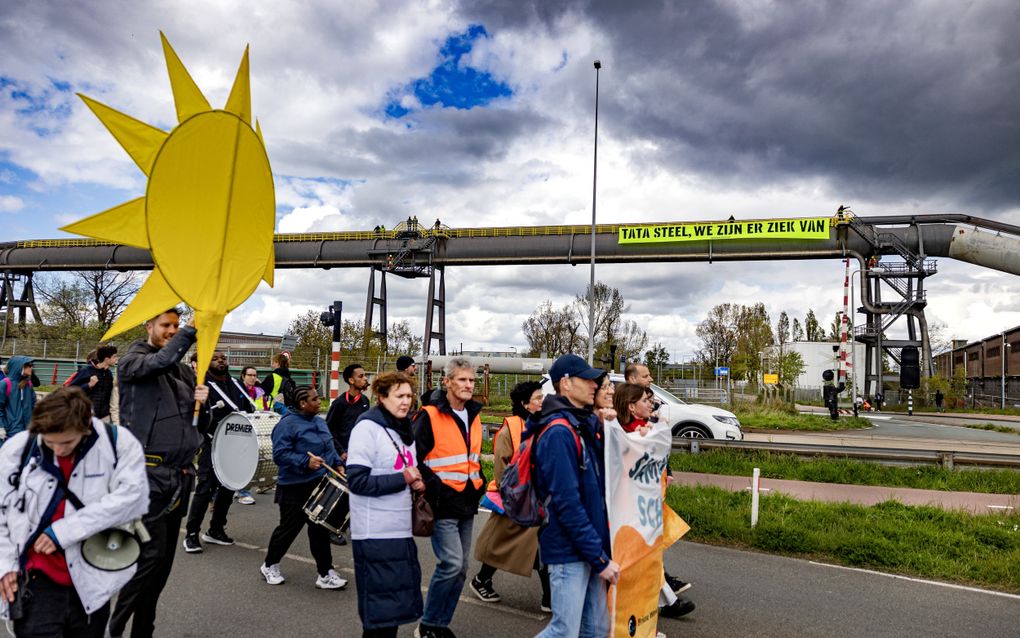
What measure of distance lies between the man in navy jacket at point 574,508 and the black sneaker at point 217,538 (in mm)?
5037

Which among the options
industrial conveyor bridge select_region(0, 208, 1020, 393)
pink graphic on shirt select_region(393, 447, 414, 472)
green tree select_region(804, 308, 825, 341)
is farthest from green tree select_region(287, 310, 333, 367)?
green tree select_region(804, 308, 825, 341)

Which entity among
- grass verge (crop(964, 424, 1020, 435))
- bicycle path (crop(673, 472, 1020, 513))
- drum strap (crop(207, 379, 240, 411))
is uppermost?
drum strap (crop(207, 379, 240, 411))

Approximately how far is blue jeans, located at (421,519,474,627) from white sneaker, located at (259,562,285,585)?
198 centimetres

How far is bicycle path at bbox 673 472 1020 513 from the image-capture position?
9.44 meters

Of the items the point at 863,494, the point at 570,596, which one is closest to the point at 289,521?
the point at 570,596

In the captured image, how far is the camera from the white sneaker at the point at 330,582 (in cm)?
581

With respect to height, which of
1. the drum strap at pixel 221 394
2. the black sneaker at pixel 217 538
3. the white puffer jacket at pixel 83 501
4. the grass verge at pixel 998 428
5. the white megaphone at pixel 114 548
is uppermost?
the drum strap at pixel 221 394

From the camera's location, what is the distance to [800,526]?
25.6 feet

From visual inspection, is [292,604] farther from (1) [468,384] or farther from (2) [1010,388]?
(2) [1010,388]

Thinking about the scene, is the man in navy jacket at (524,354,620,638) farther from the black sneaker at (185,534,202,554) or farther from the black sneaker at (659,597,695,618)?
the black sneaker at (185,534,202,554)

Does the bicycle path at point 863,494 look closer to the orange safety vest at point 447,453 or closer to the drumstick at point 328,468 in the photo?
the drumstick at point 328,468

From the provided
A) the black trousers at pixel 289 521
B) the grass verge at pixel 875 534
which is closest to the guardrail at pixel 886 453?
the grass verge at pixel 875 534

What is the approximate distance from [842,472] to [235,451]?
942 centimetres

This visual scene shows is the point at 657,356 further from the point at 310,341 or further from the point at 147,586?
the point at 147,586
